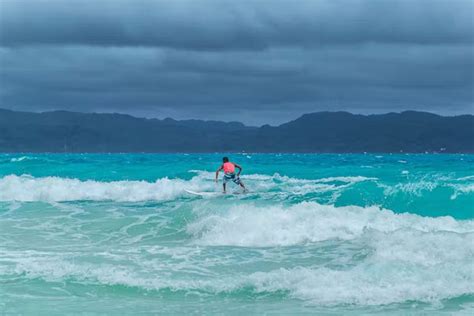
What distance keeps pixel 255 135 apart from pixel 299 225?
166199 mm

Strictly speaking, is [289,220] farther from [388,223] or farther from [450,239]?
[450,239]

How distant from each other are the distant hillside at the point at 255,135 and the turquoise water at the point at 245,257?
149246mm

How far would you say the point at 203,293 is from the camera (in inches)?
400

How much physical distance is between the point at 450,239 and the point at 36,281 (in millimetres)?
7511

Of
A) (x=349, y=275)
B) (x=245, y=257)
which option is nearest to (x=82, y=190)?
(x=245, y=257)

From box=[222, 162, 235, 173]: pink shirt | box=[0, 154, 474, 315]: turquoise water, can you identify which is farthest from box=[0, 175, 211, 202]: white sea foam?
box=[0, 154, 474, 315]: turquoise water

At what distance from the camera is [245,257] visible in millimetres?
13055

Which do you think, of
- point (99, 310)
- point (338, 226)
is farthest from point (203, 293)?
point (338, 226)

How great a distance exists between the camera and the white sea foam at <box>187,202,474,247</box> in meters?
15.2

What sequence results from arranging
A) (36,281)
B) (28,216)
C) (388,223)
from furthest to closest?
(28,216)
(388,223)
(36,281)

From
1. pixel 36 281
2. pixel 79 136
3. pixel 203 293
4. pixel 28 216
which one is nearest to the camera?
pixel 203 293

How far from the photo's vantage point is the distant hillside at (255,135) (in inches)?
6624

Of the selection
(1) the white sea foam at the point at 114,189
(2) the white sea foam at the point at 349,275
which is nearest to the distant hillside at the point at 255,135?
(1) the white sea foam at the point at 114,189

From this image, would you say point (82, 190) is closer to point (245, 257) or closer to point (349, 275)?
point (245, 257)
